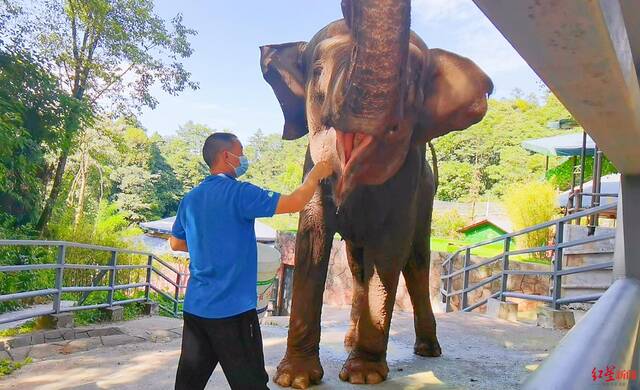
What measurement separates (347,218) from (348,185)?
793 mm

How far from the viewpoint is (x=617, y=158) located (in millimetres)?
1460

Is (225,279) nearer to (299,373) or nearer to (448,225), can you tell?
(299,373)

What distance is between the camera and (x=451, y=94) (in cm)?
261

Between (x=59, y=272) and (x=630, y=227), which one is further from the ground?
(x=630, y=227)

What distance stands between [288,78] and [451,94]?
46.6 inches

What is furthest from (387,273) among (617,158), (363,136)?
(617,158)

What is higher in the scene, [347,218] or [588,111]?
[588,111]

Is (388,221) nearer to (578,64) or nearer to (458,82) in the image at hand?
(458,82)

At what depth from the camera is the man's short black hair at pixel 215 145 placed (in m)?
2.36

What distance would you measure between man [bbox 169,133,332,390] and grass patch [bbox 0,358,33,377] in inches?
87.9

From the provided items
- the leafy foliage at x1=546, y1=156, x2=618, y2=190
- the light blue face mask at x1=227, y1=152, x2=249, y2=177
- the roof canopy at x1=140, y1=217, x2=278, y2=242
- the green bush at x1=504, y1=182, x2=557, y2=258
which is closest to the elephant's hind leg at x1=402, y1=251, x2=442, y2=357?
the light blue face mask at x1=227, y1=152, x2=249, y2=177

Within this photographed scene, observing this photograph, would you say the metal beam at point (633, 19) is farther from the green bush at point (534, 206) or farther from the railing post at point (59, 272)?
the green bush at point (534, 206)

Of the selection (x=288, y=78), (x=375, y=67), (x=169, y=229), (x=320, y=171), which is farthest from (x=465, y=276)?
(x=169, y=229)

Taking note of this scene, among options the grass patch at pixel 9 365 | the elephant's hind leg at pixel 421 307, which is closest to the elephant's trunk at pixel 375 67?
the elephant's hind leg at pixel 421 307
